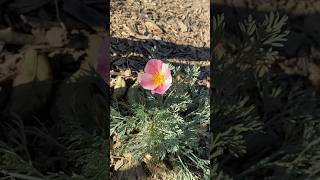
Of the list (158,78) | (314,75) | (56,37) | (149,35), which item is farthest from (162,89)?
(314,75)

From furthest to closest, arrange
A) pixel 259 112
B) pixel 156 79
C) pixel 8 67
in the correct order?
pixel 259 112, pixel 8 67, pixel 156 79

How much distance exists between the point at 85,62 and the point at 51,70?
113 mm

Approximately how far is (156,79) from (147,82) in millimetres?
35

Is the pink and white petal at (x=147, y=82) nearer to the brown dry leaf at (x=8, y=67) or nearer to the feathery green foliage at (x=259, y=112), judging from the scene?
the feathery green foliage at (x=259, y=112)

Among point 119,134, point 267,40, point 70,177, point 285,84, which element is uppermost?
point 267,40

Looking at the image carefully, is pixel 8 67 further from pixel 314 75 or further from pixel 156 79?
pixel 314 75

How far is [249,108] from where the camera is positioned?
1990 mm

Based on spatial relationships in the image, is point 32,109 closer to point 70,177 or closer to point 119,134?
point 70,177

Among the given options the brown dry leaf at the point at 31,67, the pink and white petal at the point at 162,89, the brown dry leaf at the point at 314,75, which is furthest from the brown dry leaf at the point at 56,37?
the brown dry leaf at the point at 314,75

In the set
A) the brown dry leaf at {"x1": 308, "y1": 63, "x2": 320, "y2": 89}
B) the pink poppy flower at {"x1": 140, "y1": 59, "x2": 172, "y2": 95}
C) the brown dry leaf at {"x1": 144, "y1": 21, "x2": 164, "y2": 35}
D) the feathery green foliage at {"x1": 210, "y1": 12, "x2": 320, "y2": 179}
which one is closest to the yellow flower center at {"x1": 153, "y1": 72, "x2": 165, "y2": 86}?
the pink poppy flower at {"x1": 140, "y1": 59, "x2": 172, "y2": 95}

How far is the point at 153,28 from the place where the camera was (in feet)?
5.68

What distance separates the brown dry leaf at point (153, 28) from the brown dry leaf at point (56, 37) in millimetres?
358

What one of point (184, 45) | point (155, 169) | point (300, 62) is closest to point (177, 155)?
point (155, 169)

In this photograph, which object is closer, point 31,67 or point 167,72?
point 167,72
